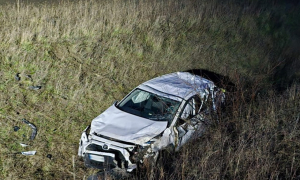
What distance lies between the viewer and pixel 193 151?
7246 millimetres

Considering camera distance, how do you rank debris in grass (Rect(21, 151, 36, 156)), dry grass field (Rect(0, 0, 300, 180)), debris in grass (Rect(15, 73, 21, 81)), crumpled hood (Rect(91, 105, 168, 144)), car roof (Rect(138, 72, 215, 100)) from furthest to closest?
1. debris in grass (Rect(15, 73, 21, 81))
2. car roof (Rect(138, 72, 215, 100))
3. debris in grass (Rect(21, 151, 36, 156))
4. crumpled hood (Rect(91, 105, 168, 144))
5. dry grass field (Rect(0, 0, 300, 180))

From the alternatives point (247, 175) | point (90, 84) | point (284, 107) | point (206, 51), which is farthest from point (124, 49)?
point (247, 175)

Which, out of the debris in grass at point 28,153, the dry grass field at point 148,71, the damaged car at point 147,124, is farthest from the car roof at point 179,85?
the debris in grass at point 28,153

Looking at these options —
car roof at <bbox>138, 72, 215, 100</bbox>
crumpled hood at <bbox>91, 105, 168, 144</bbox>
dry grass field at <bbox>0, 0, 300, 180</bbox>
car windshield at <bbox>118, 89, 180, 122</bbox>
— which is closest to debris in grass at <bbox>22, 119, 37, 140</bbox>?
dry grass field at <bbox>0, 0, 300, 180</bbox>

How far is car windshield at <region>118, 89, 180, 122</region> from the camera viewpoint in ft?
27.3

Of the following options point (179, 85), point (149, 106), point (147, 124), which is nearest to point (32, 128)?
point (149, 106)

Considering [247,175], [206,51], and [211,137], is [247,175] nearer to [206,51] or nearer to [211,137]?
[211,137]

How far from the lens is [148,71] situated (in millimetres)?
13008

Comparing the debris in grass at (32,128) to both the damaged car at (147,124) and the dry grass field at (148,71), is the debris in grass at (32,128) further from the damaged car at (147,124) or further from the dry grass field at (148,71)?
the damaged car at (147,124)

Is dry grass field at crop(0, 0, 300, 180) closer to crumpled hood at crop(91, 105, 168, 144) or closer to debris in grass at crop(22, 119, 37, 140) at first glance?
debris in grass at crop(22, 119, 37, 140)

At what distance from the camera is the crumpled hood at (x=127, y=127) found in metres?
7.67

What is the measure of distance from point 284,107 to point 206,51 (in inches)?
264

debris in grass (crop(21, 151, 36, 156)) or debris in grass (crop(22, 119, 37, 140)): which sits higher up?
debris in grass (crop(22, 119, 37, 140))

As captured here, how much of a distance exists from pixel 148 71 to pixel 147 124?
5.12m
